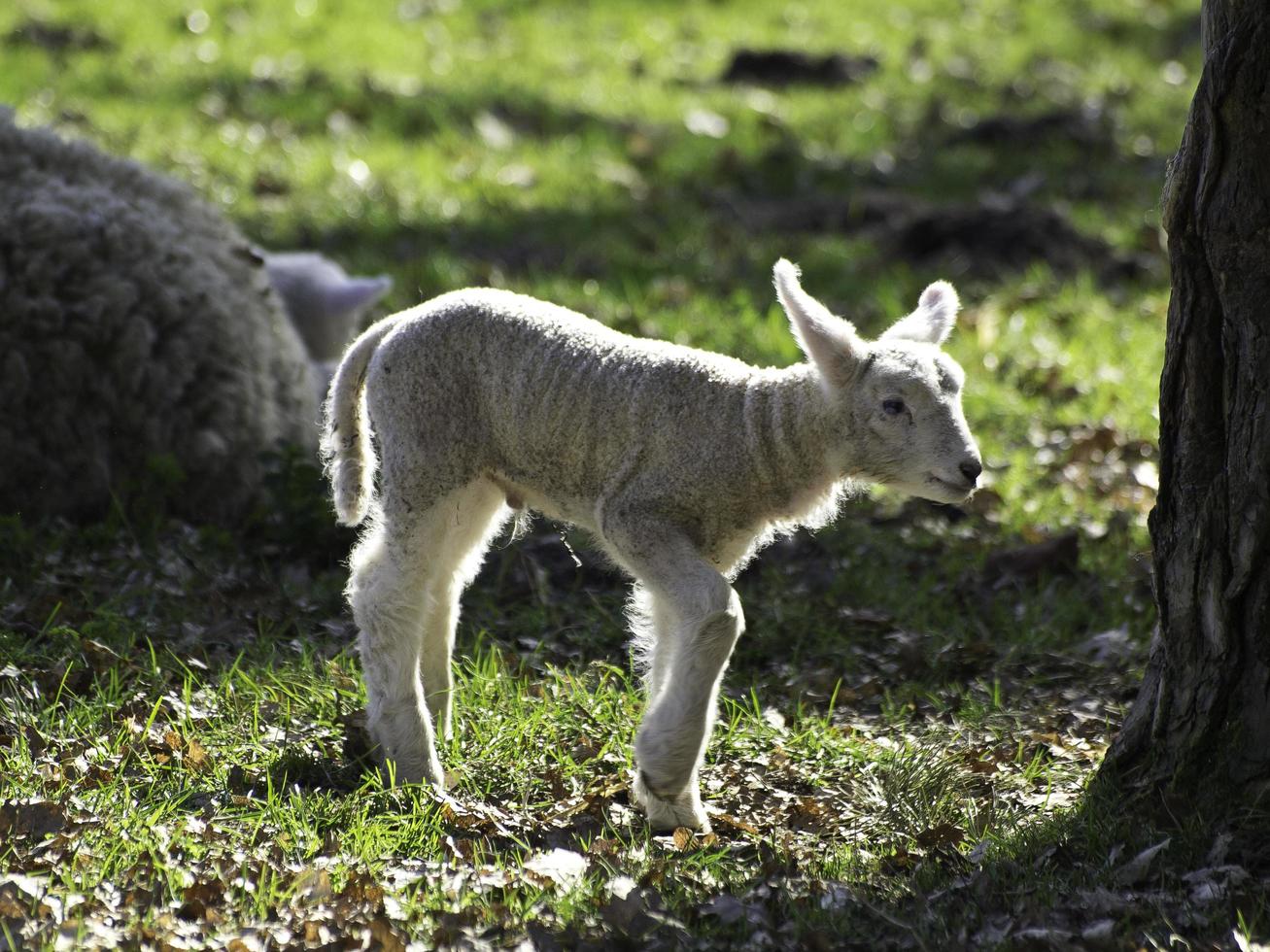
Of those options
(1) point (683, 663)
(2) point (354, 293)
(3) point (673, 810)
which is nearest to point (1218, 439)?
(1) point (683, 663)

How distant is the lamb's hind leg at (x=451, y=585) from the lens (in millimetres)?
4297

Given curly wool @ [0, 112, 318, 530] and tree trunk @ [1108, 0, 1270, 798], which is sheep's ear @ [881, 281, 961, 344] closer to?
tree trunk @ [1108, 0, 1270, 798]

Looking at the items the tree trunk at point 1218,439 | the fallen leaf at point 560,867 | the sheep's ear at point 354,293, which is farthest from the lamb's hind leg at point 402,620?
the sheep's ear at point 354,293

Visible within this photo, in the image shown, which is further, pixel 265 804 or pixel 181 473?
pixel 181 473

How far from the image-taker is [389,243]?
344 inches

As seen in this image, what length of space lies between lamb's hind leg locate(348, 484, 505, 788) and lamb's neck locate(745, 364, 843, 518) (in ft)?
2.65

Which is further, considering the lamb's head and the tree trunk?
the lamb's head

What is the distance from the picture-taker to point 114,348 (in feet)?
19.1

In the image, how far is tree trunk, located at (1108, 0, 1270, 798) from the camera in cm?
357

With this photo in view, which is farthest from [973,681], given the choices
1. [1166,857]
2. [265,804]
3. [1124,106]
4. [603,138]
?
[1124,106]

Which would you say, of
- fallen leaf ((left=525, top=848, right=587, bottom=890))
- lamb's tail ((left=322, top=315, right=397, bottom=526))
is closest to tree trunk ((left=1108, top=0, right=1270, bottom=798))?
fallen leaf ((left=525, top=848, right=587, bottom=890))

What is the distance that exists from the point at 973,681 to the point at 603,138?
21.0 feet

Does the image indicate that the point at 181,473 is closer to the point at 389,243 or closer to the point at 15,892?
the point at 15,892

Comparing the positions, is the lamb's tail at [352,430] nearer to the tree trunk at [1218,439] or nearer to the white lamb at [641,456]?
the white lamb at [641,456]
